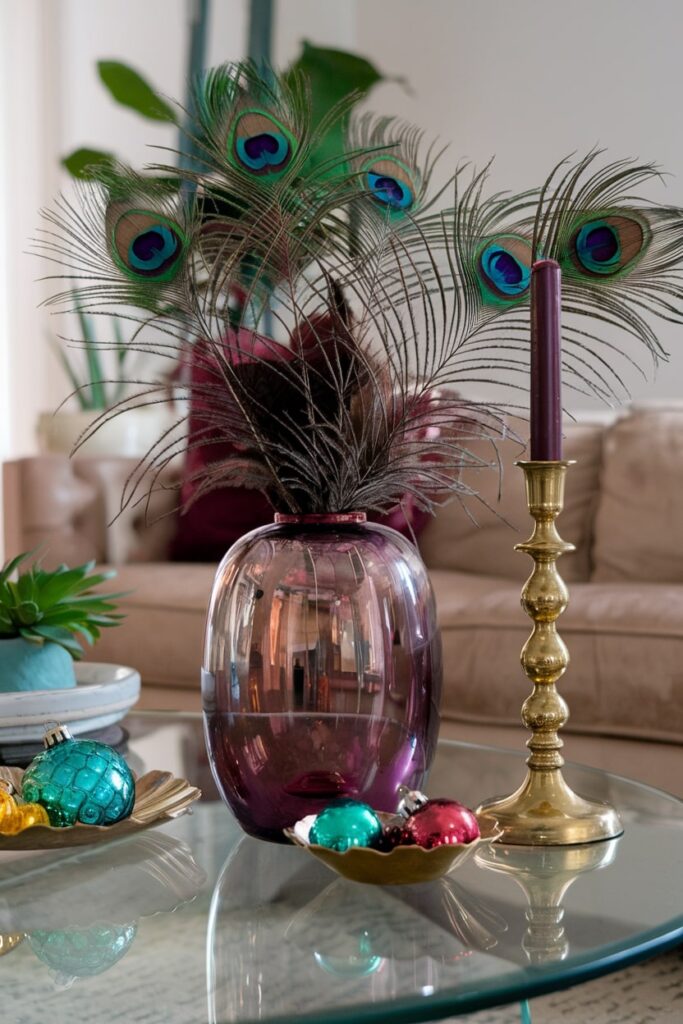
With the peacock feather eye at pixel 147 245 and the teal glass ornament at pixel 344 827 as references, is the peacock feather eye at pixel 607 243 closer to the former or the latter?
the peacock feather eye at pixel 147 245

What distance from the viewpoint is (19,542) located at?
7.48 feet

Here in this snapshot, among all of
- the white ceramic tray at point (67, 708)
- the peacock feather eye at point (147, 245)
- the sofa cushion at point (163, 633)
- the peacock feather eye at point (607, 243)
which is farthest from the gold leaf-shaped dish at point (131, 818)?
the sofa cushion at point (163, 633)

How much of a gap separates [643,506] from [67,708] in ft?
4.11

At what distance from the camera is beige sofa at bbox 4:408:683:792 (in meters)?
1.55

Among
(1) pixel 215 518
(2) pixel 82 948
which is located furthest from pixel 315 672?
(1) pixel 215 518

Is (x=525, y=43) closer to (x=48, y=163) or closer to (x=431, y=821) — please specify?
(x=48, y=163)

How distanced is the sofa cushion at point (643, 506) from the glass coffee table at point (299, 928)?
1188 millimetres

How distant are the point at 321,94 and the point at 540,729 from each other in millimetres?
2771

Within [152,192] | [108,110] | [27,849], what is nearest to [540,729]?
[27,849]

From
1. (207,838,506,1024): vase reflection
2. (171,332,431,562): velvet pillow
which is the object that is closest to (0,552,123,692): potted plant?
(207,838,506,1024): vase reflection

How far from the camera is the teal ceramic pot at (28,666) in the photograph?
1.02 meters

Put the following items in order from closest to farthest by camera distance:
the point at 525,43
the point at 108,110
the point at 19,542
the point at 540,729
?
the point at 540,729
the point at 19,542
the point at 525,43
the point at 108,110

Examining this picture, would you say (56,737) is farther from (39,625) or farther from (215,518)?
(215,518)

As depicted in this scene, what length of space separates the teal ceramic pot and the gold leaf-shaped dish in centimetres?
17
